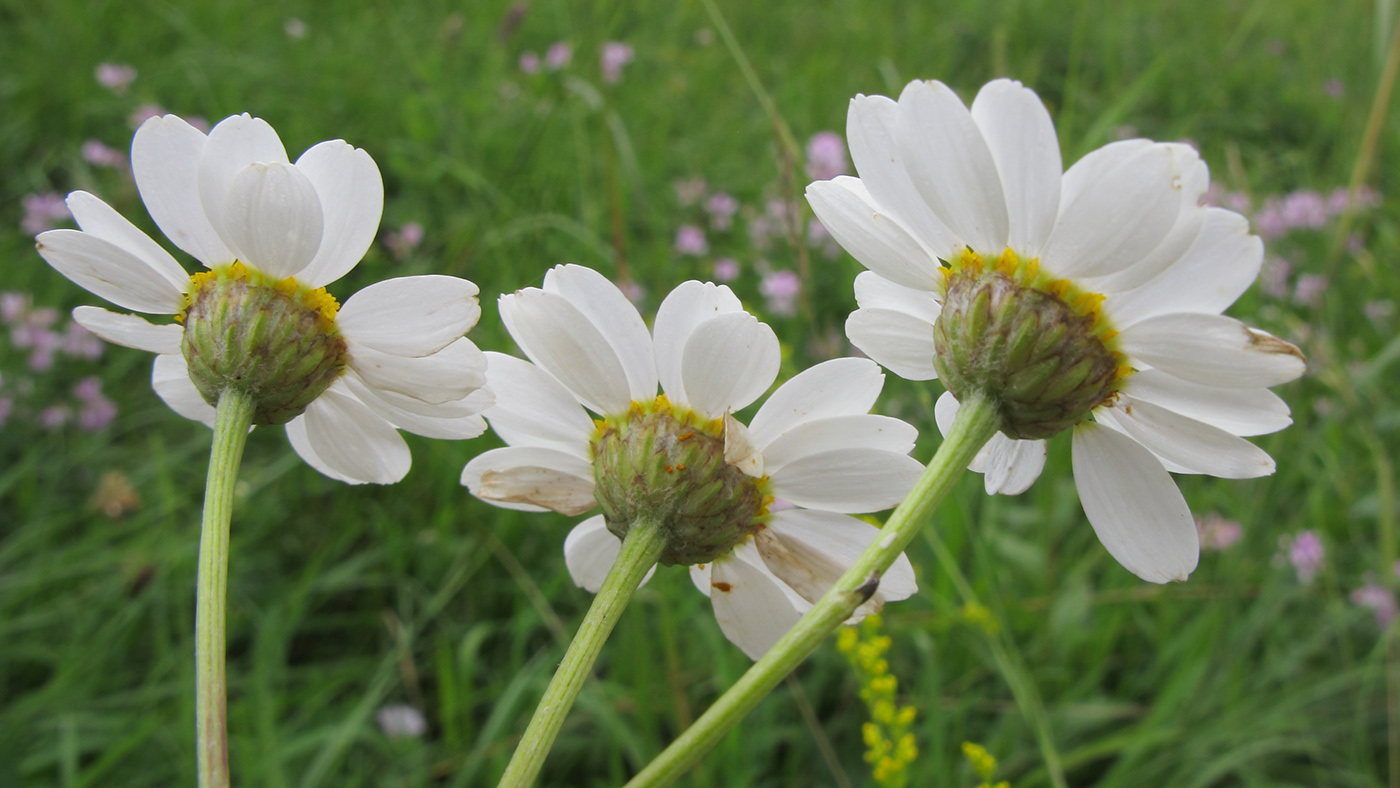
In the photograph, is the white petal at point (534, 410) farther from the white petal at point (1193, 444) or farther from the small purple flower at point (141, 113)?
the small purple flower at point (141, 113)

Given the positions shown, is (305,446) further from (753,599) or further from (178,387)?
(753,599)

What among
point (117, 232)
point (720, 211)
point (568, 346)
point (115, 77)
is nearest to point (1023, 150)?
point (568, 346)

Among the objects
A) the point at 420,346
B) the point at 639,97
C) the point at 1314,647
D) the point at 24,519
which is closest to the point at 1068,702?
the point at 1314,647

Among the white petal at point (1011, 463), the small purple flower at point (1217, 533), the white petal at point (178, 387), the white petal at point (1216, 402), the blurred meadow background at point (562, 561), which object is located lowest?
the small purple flower at point (1217, 533)

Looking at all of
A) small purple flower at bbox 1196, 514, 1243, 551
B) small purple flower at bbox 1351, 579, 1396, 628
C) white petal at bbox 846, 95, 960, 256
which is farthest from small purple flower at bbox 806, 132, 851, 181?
white petal at bbox 846, 95, 960, 256

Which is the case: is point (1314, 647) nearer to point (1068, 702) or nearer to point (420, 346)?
point (1068, 702)

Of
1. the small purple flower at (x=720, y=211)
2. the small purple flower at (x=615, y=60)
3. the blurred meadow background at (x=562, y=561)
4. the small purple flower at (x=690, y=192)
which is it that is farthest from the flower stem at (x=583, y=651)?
the small purple flower at (x=615, y=60)

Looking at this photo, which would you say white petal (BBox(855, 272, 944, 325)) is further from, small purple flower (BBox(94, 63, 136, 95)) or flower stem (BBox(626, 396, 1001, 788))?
small purple flower (BBox(94, 63, 136, 95))
